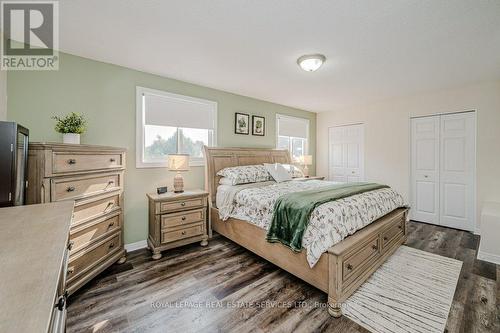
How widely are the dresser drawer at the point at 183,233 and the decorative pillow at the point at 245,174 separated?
812 mm

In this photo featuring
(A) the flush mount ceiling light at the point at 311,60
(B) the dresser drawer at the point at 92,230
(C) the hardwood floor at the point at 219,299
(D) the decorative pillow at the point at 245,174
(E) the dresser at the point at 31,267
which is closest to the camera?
(E) the dresser at the point at 31,267

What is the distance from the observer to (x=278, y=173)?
12.2 feet

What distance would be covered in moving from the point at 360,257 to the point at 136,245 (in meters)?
2.78

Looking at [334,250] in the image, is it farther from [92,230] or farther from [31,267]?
[92,230]

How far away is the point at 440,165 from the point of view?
391 cm

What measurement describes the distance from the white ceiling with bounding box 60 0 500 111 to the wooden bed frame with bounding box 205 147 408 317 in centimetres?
148

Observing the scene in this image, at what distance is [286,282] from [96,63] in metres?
Answer: 3.38

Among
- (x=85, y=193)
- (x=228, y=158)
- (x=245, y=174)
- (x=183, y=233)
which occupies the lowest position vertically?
(x=183, y=233)

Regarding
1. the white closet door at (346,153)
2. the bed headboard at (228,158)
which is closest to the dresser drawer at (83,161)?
the bed headboard at (228,158)

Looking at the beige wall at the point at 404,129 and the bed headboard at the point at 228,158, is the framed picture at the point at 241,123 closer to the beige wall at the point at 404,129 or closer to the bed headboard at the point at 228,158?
the bed headboard at the point at 228,158

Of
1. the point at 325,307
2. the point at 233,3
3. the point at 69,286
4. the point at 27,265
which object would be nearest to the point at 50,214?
the point at 27,265

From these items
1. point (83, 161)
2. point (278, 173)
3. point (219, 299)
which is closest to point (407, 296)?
point (219, 299)

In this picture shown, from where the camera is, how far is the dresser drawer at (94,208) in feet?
6.24

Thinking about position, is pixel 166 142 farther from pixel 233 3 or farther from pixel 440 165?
pixel 440 165
